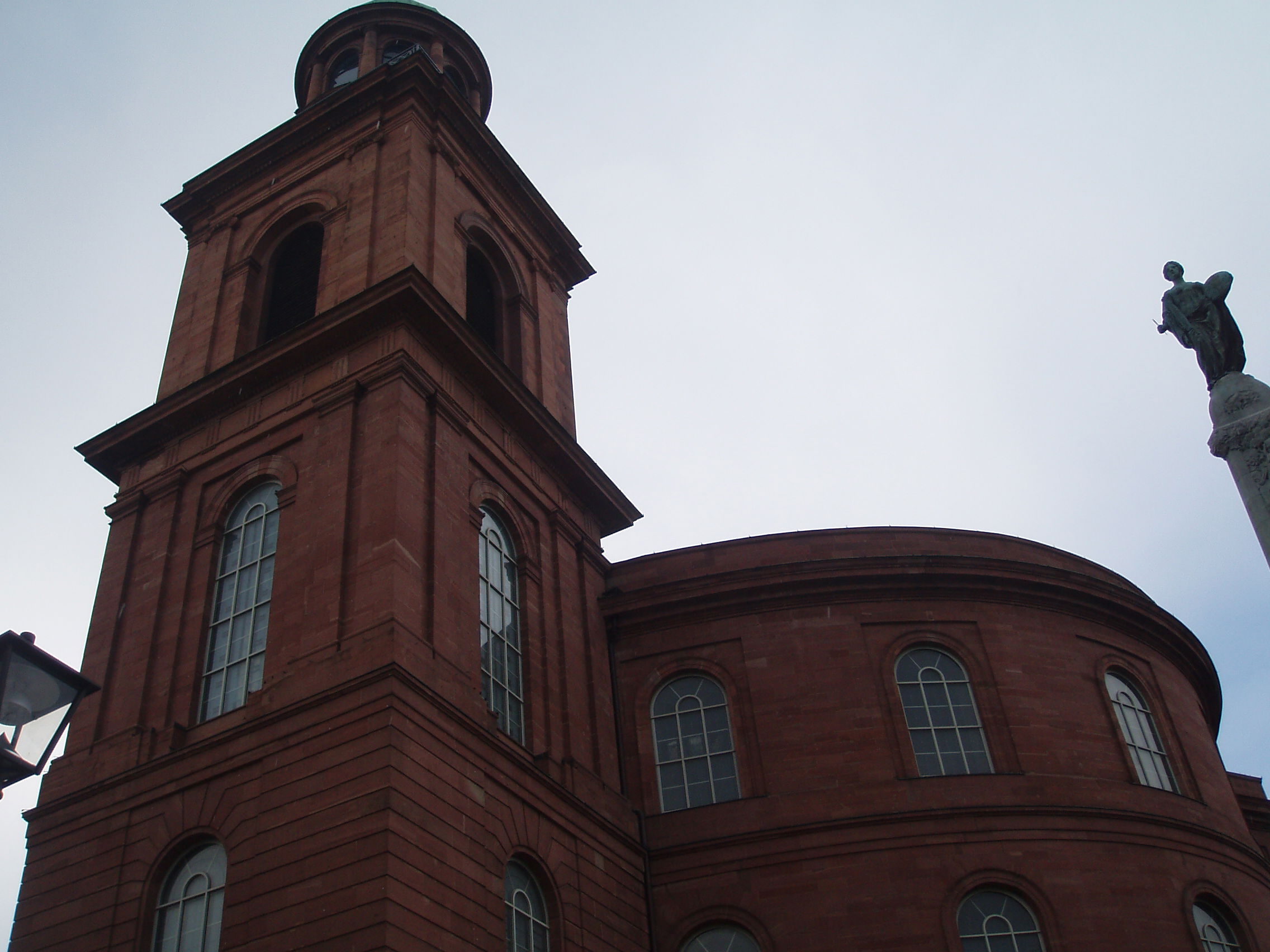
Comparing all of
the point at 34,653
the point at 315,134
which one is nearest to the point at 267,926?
the point at 34,653

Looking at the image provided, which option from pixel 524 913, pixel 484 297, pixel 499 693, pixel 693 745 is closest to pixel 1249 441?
pixel 524 913

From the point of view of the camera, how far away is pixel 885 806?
19.7m

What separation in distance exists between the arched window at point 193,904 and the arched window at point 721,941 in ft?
23.4

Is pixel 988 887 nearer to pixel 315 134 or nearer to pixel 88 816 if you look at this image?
pixel 88 816

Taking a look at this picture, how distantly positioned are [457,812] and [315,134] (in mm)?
15390

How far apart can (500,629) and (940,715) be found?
7265 millimetres

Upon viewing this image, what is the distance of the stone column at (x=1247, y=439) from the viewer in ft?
26.6

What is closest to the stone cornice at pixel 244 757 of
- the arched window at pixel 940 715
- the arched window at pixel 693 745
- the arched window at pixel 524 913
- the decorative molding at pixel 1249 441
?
the arched window at pixel 524 913

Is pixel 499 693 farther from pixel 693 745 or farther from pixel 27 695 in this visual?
pixel 27 695

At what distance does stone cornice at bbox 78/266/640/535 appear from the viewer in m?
20.2

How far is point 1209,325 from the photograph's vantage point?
355 inches

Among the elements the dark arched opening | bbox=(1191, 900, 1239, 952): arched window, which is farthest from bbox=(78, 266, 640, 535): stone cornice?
bbox=(1191, 900, 1239, 952): arched window

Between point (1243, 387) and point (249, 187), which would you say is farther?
point (249, 187)

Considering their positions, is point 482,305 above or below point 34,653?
above
